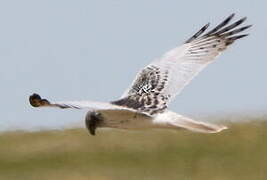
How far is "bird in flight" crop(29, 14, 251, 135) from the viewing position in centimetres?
1761

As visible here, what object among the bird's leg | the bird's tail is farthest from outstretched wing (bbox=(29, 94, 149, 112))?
the bird's leg

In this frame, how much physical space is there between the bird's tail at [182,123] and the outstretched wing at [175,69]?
0.10 meters

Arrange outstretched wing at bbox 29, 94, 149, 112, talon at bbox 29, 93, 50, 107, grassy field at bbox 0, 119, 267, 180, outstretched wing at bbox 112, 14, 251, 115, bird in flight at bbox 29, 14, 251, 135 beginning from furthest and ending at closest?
grassy field at bbox 0, 119, 267, 180, outstretched wing at bbox 112, 14, 251, 115, bird in flight at bbox 29, 14, 251, 135, talon at bbox 29, 93, 50, 107, outstretched wing at bbox 29, 94, 149, 112

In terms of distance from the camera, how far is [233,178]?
2286cm

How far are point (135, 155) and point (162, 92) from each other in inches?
233

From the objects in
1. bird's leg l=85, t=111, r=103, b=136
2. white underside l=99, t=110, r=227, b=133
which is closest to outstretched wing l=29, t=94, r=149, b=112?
white underside l=99, t=110, r=227, b=133

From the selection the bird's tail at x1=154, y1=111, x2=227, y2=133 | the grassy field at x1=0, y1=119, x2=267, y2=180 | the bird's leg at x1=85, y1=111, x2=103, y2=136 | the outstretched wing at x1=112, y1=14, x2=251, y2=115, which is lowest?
the bird's tail at x1=154, y1=111, x2=227, y2=133

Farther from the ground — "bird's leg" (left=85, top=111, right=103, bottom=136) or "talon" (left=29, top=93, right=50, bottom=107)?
"bird's leg" (left=85, top=111, right=103, bottom=136)

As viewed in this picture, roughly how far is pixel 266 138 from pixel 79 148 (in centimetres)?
228

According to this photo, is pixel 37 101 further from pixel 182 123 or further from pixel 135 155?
Result: pixel 135 155

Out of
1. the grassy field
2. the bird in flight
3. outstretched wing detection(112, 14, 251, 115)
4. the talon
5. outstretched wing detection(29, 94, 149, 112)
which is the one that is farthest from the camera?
the grassy field

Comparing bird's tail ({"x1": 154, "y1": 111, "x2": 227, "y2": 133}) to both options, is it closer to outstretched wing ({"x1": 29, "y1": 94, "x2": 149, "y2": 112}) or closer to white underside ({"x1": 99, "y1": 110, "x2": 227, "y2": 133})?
white underside ({"x1": 99, "y1": 110, "x2": 227, "y2": 133})

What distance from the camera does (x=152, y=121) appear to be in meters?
17.6

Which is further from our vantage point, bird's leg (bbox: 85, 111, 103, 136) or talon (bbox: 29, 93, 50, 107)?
bird's leg (bbox: 85, 111, 103, 136)
